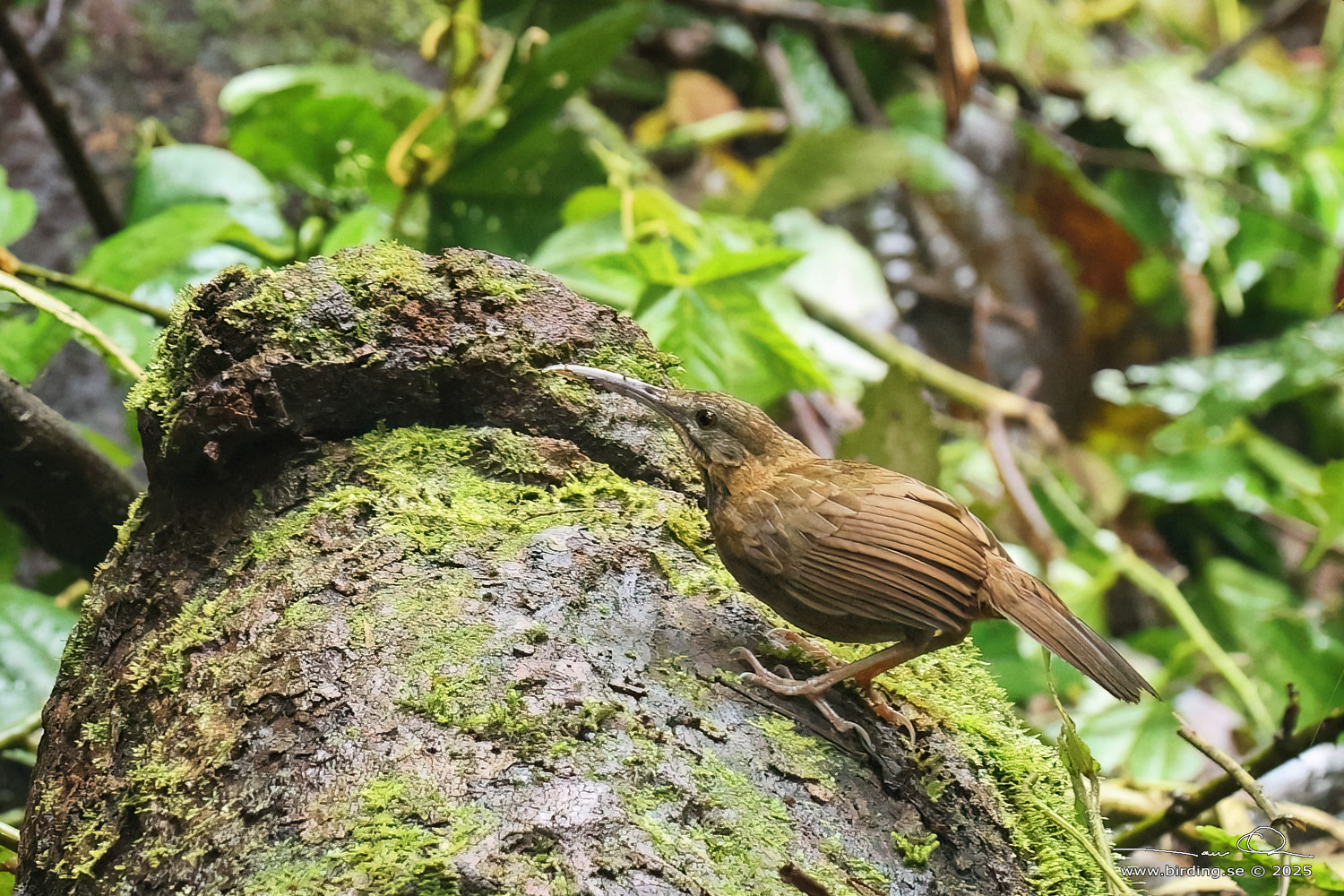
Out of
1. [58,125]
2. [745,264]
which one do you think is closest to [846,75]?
[745,264]

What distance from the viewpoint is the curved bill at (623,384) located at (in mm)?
1927

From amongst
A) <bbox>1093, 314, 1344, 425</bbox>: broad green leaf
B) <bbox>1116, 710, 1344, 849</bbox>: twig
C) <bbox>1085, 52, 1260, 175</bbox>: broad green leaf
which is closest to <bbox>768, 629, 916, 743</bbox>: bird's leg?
<bbox>1116, 710, 1344, 849</bbox>: twig

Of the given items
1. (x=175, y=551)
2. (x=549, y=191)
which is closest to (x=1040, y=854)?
(x=175, y=551)

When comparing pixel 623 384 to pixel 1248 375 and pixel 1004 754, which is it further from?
pixel 1248 375

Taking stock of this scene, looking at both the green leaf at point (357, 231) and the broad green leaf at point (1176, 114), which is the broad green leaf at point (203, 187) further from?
the broad green leaf at point (1176, 114)

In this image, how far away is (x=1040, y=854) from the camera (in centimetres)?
160

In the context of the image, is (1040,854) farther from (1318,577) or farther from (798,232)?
(1318,577)

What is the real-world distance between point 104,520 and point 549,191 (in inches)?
75.0

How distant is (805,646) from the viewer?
5.96ft

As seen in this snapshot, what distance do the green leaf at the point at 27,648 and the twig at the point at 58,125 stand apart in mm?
1524

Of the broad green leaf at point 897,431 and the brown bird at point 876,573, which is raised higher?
the brown bird at point 876,573

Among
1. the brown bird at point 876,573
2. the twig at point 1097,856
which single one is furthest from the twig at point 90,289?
the twig at point 1097,856

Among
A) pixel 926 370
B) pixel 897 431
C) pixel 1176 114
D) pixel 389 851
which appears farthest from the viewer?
pixel 1176 114

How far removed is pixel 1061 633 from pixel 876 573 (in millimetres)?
331
